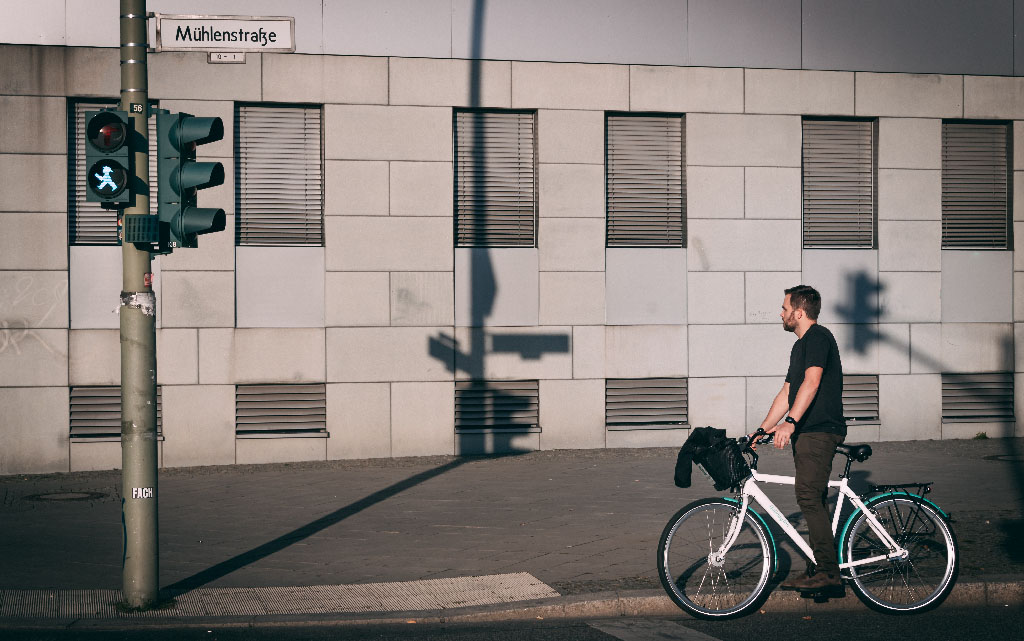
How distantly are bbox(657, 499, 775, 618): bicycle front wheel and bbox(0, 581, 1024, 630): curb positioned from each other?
26cm

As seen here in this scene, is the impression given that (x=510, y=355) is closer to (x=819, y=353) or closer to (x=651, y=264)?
(x=651, y=264)

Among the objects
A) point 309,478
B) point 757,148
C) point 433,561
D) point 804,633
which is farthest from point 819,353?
point 757,148

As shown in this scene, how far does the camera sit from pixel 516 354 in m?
14.1

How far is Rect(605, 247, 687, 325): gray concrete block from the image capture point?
1431cm

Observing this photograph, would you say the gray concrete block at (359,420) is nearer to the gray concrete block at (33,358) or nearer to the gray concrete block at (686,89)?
the gray concrete block at (33,358)

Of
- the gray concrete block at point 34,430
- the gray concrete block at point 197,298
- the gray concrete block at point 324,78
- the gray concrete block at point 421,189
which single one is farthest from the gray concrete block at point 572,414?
the gray concrete block at point 34,430

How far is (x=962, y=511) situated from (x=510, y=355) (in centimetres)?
600

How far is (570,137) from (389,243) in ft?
8.82

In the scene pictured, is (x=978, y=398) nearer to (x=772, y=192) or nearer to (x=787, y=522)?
(x=772, y=192)

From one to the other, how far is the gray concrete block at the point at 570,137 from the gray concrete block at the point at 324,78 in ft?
6.74

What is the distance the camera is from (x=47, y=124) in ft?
42.8

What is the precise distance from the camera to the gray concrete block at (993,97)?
15117mm

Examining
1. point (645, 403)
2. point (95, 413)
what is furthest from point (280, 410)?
point (645, 403)

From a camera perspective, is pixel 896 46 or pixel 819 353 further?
pixel 896 46
